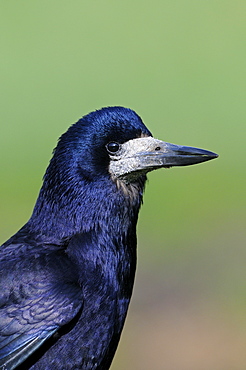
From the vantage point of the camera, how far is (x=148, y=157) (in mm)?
6898

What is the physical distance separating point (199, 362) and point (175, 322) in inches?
37.0

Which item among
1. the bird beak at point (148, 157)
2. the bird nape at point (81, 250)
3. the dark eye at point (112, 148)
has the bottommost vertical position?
the bird nape at point (81, 250)

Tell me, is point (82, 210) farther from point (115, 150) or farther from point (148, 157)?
point (148, 157)

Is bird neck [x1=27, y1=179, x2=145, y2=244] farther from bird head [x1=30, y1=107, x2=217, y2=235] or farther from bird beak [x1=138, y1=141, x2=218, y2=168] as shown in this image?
bird beak [x1=138, y1=141, x2=218, y2=168]

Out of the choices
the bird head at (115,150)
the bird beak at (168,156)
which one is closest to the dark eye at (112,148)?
the bird head at (115,150)

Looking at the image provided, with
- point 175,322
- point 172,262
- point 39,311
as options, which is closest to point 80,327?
point 39,311

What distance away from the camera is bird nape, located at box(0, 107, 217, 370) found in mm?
6520

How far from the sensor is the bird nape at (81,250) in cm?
652

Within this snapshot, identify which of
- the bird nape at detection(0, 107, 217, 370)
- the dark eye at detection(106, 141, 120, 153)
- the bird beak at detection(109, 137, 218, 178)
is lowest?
the bird nape at detection(0, 107, 217, 370)

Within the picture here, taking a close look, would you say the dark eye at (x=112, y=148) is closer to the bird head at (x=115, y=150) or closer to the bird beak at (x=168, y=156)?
the bird head at (x=115, y=150)

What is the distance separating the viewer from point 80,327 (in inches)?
259

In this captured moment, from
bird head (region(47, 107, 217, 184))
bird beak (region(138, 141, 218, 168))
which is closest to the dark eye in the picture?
bird head (region(47, 107, 217, 184))

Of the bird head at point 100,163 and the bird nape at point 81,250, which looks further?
the bird head at point 100,163

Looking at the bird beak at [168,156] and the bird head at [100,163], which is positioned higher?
the bird beak at [168,156]
